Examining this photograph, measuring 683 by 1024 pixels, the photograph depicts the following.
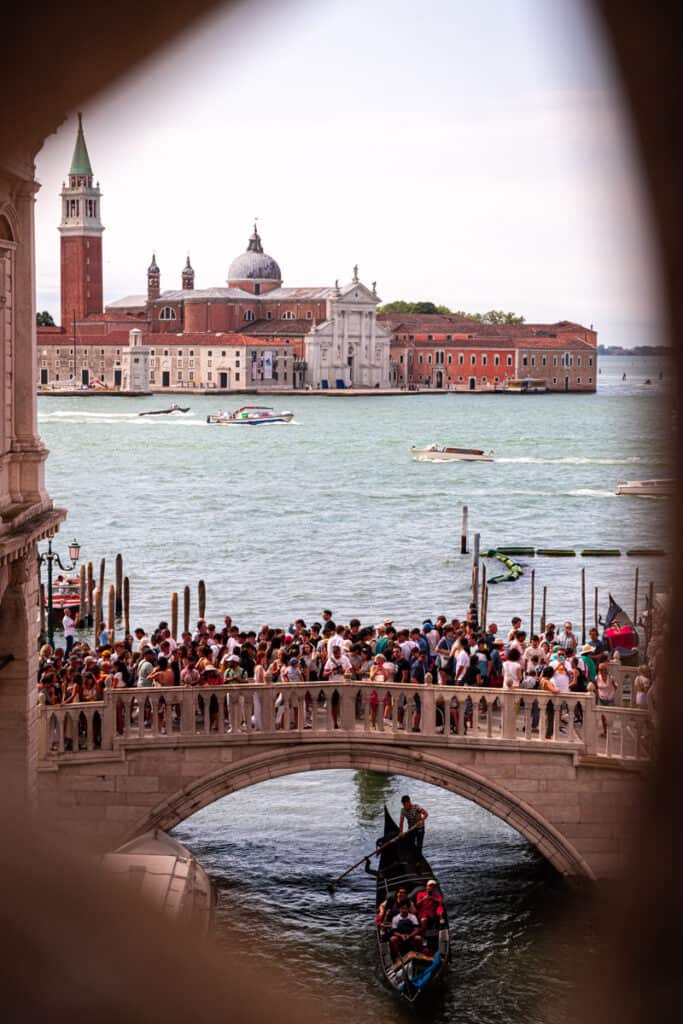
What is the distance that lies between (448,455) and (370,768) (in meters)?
49.7

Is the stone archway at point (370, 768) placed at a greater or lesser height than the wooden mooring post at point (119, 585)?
greater

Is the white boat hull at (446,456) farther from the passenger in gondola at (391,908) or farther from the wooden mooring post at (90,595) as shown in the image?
the passenger in gondola at (391,908)

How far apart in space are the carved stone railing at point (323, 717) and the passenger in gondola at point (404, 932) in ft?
3.87

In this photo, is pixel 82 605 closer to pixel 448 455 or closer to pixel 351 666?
pixel 351 666

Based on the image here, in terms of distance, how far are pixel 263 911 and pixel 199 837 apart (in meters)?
1.91

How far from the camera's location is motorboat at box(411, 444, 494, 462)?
5984 cm

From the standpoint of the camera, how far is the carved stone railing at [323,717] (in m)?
9.79

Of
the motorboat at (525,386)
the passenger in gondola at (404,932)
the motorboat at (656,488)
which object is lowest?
the passenger in gondola at (404,932)

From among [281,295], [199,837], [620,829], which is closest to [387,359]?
[281,295]

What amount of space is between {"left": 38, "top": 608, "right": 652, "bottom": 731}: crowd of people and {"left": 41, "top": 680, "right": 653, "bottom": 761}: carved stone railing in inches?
2.4

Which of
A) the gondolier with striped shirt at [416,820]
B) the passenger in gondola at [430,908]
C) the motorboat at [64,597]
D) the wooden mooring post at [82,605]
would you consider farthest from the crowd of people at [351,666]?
the motorboat at [64,597]

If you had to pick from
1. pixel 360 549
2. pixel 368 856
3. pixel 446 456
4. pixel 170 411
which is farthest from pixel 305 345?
pixel 368 856

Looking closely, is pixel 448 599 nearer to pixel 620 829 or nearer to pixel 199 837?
pixel 199 837

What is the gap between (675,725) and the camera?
0.54 meters
